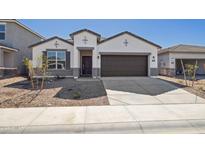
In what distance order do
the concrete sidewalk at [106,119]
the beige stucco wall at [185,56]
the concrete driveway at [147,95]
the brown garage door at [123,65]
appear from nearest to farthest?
the concrete sidewalk at [106,119] → the concrete driveway at [147,95] → the brown garage door at [123,65] → the beige stucco wall at [185,56]

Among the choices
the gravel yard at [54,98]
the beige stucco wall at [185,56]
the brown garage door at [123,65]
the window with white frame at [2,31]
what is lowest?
the gravel yard at [54,98]

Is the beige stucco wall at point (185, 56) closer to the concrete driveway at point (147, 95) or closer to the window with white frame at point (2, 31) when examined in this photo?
the concrete driveway at point (147, 95)

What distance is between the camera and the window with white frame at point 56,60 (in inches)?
787

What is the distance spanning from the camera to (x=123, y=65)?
2045cm

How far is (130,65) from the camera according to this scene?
20469 mm

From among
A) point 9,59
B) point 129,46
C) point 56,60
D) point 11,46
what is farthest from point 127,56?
point 9,59

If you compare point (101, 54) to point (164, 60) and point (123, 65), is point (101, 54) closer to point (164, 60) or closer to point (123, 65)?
point (123, 65)

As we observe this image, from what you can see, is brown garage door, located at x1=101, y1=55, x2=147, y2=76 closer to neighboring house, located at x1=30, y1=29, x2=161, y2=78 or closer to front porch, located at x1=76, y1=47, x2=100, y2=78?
neighboring house, located at x1=30, y1=29, x2=161, y2=78

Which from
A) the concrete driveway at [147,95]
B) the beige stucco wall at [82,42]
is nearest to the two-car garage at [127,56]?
the beige stucco wall at [82,42]

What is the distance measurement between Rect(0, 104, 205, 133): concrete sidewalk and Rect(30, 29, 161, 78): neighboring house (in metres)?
10.9

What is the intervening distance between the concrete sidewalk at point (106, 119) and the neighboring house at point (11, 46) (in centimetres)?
1369

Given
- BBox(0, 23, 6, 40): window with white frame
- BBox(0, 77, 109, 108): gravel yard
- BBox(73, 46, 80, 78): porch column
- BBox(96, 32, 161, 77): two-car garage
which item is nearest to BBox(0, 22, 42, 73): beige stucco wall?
BBox(0, 23, 6, 40): window with white frame

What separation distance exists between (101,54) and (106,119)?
13079 mm
